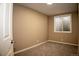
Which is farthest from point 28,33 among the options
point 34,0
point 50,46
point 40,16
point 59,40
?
point 34,0

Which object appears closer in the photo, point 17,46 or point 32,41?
point 17,46

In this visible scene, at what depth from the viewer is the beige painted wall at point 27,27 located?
93.4 inches

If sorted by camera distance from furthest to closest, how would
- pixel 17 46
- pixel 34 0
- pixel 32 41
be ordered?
pixel 32 41, pixel 17 46, pixel 34 0

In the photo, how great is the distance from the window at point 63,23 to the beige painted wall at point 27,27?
0.38 metres

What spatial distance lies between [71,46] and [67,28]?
2.18 feet

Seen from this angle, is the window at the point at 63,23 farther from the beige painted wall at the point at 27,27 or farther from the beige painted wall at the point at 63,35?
the beige painted wall at the point at 27,27

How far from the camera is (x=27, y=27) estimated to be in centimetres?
261

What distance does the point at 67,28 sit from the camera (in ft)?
9.14

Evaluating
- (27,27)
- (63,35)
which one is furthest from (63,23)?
(27,27)

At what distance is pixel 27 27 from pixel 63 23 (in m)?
1.29

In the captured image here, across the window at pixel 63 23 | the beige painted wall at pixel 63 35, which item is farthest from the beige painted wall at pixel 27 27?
the window at pixel 63 23

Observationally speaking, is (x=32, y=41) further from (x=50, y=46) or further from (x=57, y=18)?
(x=57, y=18)

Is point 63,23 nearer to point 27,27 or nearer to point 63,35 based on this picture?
point 63,35

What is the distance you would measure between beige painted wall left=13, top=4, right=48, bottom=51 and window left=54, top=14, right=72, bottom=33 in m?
0.38
